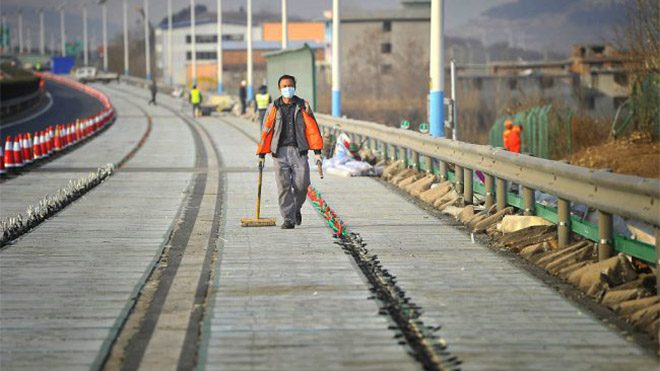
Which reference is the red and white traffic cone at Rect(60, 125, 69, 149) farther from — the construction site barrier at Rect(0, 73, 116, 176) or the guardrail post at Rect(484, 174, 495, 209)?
the guardrail post at Rect(484, 174, 495, 209)

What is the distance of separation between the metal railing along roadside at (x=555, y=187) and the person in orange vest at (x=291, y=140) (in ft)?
7.71

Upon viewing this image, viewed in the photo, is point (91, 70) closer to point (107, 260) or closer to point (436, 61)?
point (436, 61)

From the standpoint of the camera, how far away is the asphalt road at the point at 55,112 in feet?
206

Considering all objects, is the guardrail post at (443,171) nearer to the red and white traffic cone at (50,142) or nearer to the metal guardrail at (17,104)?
the red and white traffic cone at (50,142)

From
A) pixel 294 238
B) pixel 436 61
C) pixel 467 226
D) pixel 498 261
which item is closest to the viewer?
pixel 498 261

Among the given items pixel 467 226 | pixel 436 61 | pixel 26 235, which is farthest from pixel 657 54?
pixel 26 235

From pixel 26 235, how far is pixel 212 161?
1722 cm

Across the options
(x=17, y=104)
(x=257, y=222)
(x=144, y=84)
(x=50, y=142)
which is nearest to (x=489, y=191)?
(x=257, y=222)

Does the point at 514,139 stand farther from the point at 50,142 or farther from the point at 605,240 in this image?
the point at 605,240

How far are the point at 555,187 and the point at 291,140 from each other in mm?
3830

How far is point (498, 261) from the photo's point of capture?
45.4 feet

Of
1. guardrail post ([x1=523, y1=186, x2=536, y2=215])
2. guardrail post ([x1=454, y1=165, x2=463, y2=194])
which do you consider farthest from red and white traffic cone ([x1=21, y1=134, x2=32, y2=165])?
guardrail post ([x1=523, y1=186, x2=536, y2=215])

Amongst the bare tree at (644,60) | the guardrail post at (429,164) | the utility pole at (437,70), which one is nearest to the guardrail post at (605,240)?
the guardrail post at (429,164)

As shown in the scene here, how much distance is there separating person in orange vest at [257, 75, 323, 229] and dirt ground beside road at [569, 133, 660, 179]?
1551 cm
